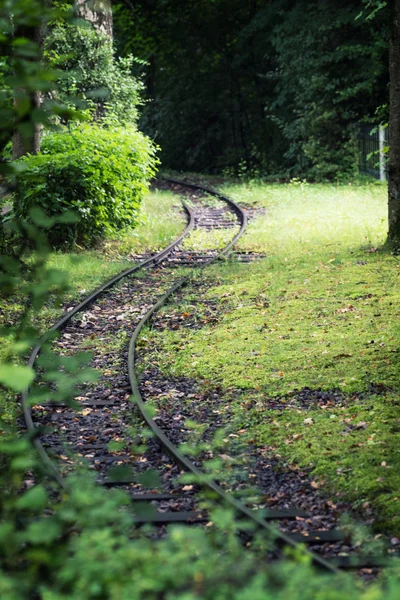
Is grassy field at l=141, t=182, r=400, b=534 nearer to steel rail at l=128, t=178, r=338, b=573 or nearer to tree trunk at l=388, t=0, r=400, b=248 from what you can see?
steel rail at l=128, t=178, r=338, b=573

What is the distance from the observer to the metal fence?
27000 mm

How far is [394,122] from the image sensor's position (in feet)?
42.8

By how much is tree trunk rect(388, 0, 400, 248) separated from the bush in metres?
5.56

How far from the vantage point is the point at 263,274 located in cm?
1320

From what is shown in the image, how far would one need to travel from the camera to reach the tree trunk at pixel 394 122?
42.0 ft

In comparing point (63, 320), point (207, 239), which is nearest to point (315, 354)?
A: point (63, 320)

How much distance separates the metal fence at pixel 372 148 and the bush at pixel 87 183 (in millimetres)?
12469

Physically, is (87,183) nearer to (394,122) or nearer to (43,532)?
(394,122)

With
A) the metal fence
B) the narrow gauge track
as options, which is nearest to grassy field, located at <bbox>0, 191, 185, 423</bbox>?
the narrow gauge track

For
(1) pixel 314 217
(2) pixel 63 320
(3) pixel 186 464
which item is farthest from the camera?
(1) pixel 314 217

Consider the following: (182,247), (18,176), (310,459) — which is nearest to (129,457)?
(310,459)

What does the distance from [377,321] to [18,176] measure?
6211 millimetres

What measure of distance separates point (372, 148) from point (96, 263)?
17.1 metres

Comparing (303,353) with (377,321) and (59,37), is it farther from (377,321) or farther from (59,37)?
(59,37)
